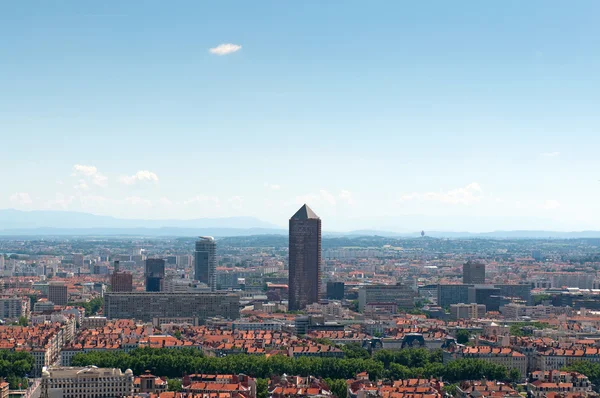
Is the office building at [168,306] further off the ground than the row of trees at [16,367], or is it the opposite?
the office building at [168,306]

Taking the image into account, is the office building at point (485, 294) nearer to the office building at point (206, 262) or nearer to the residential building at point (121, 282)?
the office building at point (206, 262)

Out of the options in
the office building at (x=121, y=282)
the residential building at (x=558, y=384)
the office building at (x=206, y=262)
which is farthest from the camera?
the office building at (x=206, y=262)

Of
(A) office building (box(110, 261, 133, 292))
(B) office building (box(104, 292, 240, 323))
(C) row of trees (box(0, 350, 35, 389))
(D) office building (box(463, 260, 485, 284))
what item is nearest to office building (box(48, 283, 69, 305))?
(A) office building (box(110, 261, 133, 292))

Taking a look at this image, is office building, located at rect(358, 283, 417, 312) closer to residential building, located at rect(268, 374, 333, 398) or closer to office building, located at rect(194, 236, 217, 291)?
office building, located at rect(194, 236, 217, 291)

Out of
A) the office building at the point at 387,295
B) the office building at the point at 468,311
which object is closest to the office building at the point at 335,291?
the office building at the point at 387,295

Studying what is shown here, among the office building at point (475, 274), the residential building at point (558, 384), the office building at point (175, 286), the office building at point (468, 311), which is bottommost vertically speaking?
the residential building at point (558, 384)

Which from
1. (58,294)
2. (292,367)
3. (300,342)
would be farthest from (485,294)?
(292,367)
